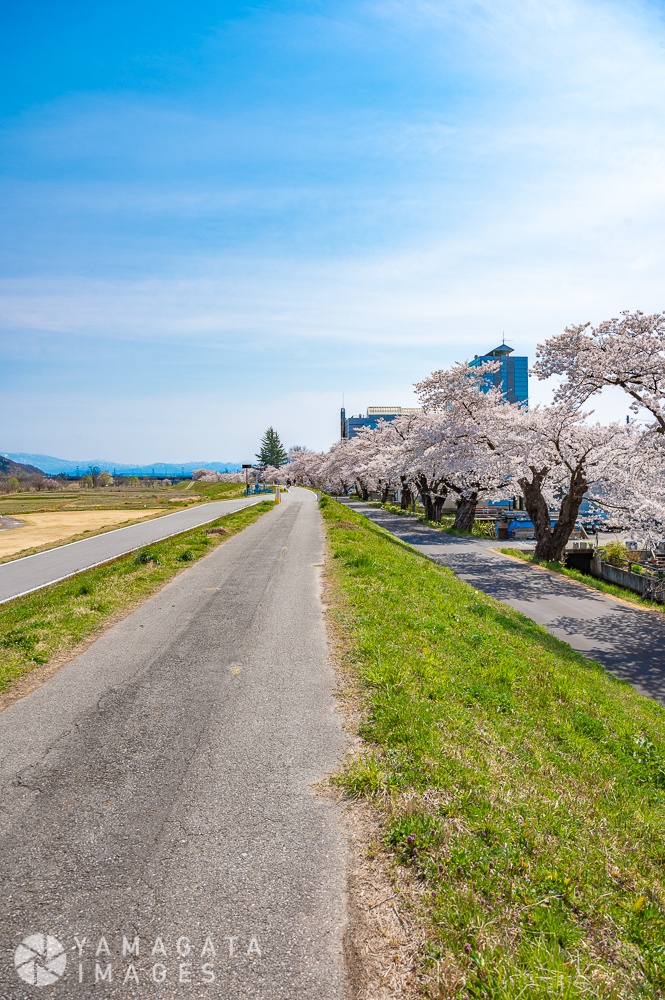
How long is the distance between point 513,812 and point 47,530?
37.3m

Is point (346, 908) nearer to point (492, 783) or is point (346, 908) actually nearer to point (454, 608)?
point (492, 783)

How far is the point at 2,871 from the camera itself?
3896 mm

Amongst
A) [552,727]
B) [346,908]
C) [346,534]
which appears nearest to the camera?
[346,908]

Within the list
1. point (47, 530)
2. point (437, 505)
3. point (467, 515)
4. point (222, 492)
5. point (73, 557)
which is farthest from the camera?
point (222, 492)

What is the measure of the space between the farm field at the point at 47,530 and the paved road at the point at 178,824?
19.5m

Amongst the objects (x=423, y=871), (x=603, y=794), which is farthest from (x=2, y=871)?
(x=603, y=794)

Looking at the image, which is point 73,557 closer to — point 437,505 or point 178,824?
point 178,824

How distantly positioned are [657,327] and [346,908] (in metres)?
22.4

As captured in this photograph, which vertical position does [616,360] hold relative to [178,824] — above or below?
above

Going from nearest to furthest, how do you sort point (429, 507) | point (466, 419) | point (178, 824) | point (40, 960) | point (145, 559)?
point (40, 960) → point (178, 824) → point (145, 559) → point (466, 419) → point (429, 507)

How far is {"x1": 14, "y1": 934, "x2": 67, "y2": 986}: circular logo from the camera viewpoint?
3059 millimetres

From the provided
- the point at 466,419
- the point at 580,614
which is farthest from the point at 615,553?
the point at 580,614

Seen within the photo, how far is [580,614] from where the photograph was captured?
19.8 meters

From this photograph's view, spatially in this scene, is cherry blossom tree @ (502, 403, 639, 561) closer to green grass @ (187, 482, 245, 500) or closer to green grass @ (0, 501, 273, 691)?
green grass @ (0, 501, 273, 691)
